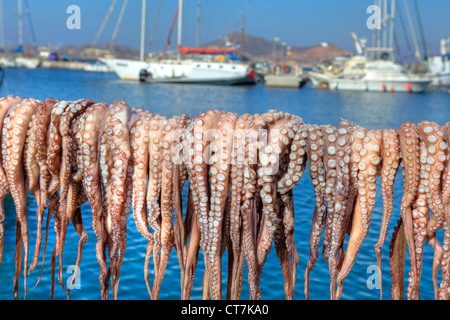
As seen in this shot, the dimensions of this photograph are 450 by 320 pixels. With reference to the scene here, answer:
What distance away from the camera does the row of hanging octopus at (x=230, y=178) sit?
2391 millimetres

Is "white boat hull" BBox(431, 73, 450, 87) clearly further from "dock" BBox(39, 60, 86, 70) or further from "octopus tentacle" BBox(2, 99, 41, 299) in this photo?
"dock" BBox(39, 60, 86, 70)

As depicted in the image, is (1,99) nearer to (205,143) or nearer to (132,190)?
(132,190)

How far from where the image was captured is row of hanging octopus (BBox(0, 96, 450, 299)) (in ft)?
7.84

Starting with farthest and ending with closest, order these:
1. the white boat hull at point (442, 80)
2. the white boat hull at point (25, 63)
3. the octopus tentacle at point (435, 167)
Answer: the white boat hull at point (25, 63)
the white boat hull at point (442, 80)
the octopus tentacle at point (435, 167)

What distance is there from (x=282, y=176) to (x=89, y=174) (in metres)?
1.02

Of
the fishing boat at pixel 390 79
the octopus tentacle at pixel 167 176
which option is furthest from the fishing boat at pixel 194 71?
the octopus tentacle at pixel 167 176

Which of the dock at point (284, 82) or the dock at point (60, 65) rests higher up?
the dock at point (60, 65)

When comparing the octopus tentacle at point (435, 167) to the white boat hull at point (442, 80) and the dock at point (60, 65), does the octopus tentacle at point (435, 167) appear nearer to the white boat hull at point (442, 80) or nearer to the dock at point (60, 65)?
the white boat hull at point (442, 80)

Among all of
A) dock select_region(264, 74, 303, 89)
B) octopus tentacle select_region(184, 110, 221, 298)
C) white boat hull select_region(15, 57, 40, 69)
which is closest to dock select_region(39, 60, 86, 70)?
white boat hull select_region(15, 57, 40, 69)

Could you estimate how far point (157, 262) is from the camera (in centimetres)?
267

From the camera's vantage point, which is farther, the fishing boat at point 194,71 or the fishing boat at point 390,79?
the fishing boat at point 194,71
